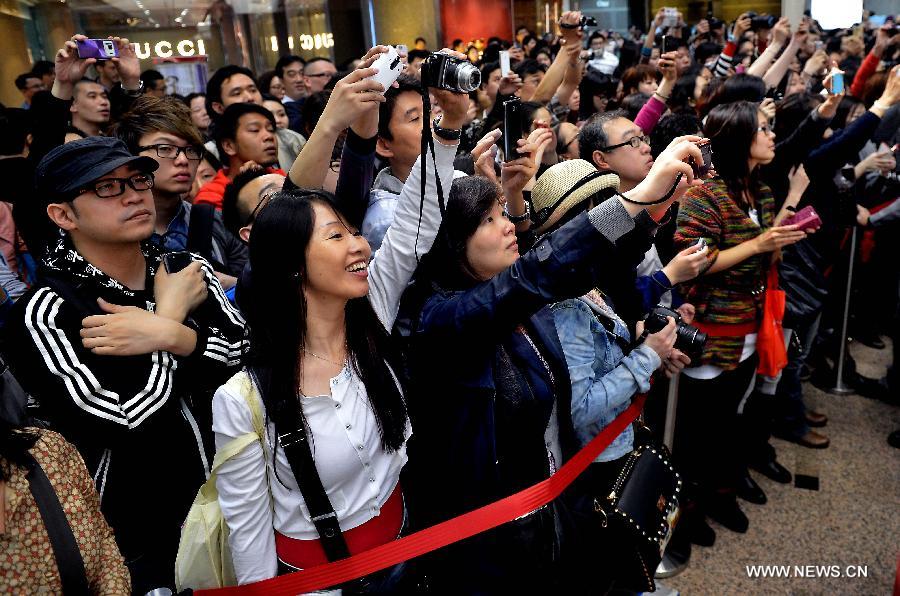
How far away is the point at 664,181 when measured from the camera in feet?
4.57

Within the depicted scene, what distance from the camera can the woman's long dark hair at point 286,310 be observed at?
162cm

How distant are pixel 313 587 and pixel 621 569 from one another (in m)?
0.88

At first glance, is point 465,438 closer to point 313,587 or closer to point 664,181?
Answer: point 313,587

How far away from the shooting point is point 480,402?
1732 millimetres

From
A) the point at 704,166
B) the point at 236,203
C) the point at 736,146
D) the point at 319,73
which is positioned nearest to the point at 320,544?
the point at 704,166

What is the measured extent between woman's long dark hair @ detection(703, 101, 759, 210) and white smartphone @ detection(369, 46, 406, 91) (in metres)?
1.68

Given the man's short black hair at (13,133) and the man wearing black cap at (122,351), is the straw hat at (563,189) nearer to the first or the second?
the man wearing black cap at (122,351)

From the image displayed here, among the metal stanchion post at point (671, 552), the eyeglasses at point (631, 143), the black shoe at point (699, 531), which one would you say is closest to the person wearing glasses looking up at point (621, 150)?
the eyeglasses at point (631, 143)

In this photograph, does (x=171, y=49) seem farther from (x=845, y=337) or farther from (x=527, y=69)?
(x=845, y=337)

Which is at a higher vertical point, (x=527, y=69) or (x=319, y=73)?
(x=319, y=73)

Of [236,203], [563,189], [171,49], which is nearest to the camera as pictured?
[563,189]

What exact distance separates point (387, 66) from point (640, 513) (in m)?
1.49

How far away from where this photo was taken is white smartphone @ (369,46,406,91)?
72.3 inches

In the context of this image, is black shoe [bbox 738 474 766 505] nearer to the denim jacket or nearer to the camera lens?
the denim jacket
